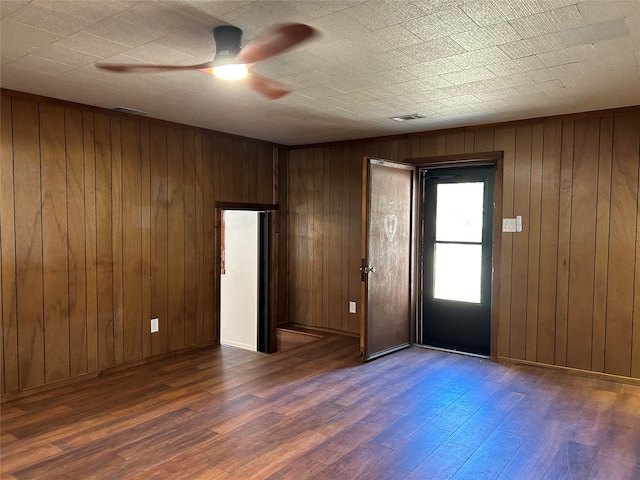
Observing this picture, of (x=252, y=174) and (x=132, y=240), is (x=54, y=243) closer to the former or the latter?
(x=132, y=240)

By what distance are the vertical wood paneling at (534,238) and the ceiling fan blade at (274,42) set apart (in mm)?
2723

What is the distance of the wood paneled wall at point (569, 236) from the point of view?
148 inches

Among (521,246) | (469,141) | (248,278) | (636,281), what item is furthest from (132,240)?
(636,281)

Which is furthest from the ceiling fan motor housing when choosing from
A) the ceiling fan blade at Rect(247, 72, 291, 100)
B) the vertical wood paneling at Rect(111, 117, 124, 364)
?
the vertical wood paneling at Rect(111, 117, 124, 364)

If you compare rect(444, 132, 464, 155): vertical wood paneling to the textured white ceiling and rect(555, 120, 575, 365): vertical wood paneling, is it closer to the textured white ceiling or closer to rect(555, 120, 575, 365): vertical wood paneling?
the textured white ceiling

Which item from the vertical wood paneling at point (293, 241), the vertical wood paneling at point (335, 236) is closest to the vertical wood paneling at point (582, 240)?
the vertical wood paneling at point (335, 236)

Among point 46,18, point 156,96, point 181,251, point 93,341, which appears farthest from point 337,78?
point 93,341

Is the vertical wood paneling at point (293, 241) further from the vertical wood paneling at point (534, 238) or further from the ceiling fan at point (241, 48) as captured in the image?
the ceiling fan at point (241, 48)

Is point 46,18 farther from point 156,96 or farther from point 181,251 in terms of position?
point 181,251

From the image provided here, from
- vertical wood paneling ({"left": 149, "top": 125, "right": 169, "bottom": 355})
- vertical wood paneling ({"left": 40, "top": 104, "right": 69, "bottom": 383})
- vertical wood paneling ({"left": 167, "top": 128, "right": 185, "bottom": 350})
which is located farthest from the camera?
vertical wood paneling ({"left": 167, "top": 128, "right": 185, "bottom": 350})

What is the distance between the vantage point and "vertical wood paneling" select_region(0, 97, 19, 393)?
3.32m

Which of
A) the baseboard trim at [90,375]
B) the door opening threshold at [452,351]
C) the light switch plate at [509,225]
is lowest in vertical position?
the door opening threshold at [452,351]

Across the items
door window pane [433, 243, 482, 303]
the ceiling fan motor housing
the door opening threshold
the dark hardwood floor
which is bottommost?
the dark hardwood floor

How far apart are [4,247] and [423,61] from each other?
3154 millimetres
